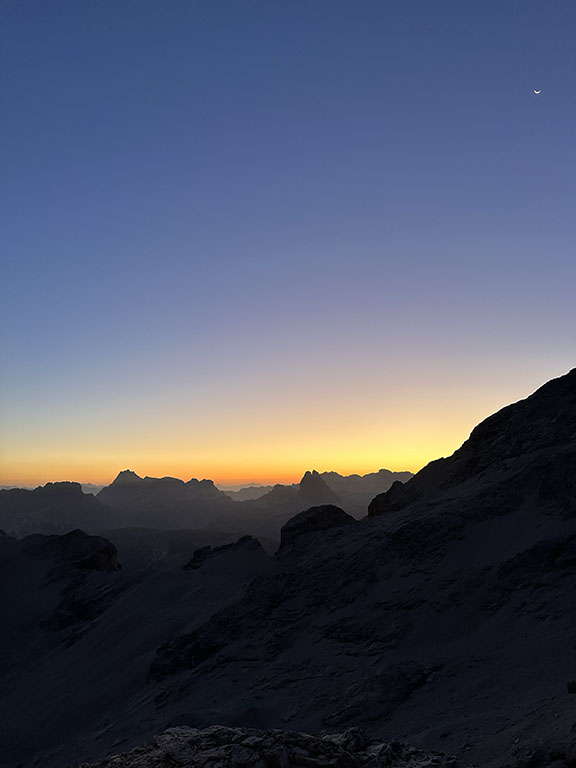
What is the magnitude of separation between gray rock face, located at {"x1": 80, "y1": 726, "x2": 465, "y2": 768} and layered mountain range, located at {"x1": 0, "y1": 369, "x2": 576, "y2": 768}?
0.23 feet

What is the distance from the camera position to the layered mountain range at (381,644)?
52.4 feet

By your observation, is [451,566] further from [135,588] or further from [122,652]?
[135,588]

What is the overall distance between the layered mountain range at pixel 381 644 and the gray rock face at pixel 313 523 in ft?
0.63

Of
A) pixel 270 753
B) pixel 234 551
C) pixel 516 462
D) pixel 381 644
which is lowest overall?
pixel 381 644

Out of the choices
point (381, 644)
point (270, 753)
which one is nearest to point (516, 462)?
point (381, 644)

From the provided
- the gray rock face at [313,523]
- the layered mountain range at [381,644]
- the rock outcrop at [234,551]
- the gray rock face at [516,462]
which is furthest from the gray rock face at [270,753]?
the rock outcrop at [234,551]

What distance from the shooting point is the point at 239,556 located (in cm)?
5953

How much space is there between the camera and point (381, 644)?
25219mm

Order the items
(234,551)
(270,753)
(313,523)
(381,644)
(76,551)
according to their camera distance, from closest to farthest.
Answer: (270,753)
(381,644)
(313,523)
(234,551)
(76,551)

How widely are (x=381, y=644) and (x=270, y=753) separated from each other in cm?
1634

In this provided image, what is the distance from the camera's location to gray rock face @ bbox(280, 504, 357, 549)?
1801 inches

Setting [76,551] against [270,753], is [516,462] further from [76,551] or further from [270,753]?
[76,551]

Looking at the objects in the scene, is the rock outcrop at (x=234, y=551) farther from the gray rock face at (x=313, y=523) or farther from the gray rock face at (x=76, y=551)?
the gray rock face at (x=76, y=551)

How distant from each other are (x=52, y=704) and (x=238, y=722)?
871 inches
